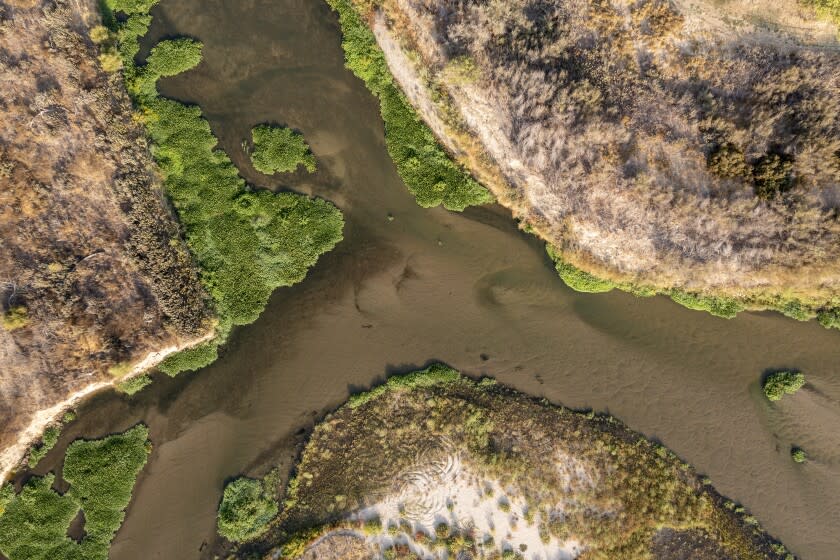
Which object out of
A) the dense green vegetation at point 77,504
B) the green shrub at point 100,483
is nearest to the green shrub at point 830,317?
the dense green vegetation at point 77,504

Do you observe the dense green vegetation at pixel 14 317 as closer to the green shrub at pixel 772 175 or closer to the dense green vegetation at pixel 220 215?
the dense green vegetation at pixel 220 215

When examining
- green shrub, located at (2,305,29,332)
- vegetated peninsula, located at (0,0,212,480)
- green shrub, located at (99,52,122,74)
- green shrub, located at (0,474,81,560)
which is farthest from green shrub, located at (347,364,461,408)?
green shrub, located at (99,52,122,74)

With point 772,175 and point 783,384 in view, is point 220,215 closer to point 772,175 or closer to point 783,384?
point 772,175

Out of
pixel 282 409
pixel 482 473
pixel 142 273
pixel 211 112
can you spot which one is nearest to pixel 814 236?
pixel 482 473

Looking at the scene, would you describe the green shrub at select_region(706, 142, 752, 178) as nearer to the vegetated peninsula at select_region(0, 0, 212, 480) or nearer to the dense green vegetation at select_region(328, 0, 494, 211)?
the dense green vegetation at select_region(328, 0, 494, 211)

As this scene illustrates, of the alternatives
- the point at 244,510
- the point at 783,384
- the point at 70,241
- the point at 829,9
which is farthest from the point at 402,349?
the point at 829,9

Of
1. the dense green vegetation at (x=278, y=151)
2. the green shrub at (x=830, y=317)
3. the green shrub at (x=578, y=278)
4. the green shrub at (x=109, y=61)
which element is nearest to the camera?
the green shrub at (x=830, y=317)
